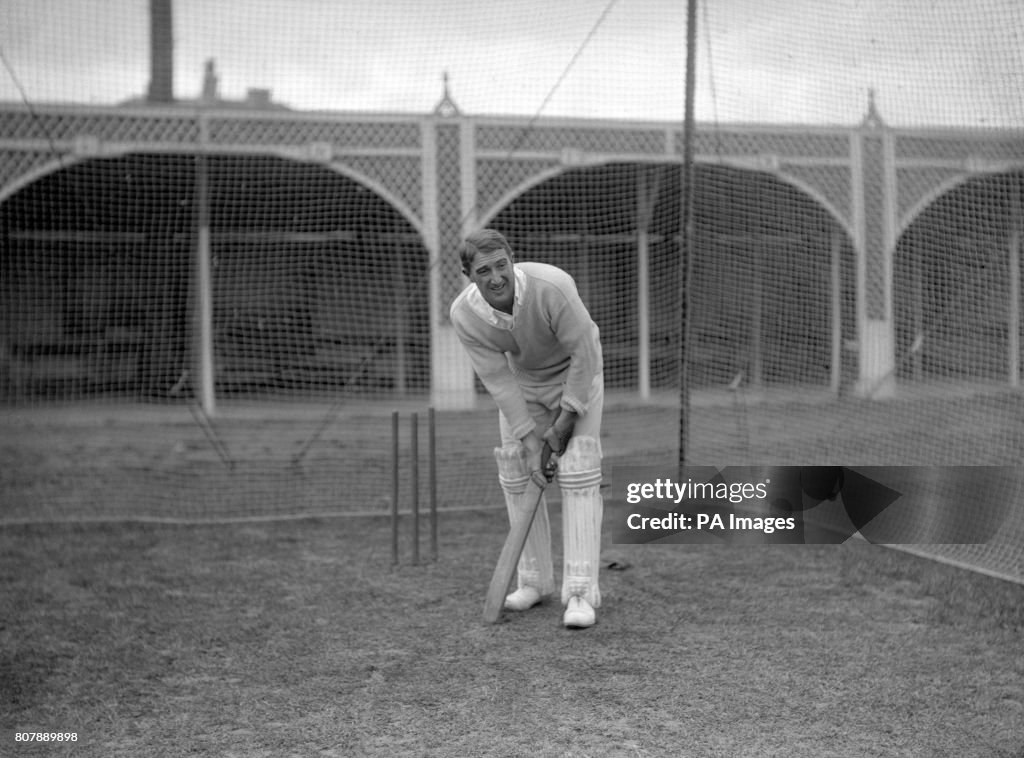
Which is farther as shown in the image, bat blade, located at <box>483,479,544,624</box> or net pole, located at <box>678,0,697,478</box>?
net pole, located at <box>678,0,697,478</box>

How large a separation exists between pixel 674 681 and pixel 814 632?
0.75 meters

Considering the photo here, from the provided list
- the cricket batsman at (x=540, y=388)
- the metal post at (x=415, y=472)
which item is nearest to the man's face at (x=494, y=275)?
the cricket batsman at (x=540, y=388)

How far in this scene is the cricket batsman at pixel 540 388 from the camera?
3.45m

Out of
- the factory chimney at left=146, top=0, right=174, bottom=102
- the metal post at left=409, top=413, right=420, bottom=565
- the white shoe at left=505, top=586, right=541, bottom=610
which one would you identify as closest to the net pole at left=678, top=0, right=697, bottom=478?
the metal post at left=409, top=413, right=420, bottom=565

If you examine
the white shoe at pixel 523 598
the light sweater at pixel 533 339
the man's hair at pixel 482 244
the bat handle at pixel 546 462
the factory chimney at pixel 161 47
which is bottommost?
the white shoe at pixel 523 598

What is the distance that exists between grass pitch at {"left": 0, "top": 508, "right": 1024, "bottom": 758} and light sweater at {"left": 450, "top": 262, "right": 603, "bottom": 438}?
0.82 metres

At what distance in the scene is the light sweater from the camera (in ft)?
11.4

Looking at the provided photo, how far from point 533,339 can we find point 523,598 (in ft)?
3.30

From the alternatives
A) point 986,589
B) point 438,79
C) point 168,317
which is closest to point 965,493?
point 986,589

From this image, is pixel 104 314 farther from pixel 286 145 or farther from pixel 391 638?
pixel 391 638

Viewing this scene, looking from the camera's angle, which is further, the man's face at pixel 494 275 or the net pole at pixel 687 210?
the net pole at pixel 687 210

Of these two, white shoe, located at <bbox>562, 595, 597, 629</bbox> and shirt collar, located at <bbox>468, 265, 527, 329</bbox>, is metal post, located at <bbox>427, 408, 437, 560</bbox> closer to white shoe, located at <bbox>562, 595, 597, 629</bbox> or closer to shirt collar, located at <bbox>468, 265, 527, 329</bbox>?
shirt collar, located at <bbox>468, 265, 527, 329</bbox>

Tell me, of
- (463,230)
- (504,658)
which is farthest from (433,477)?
(463,230)

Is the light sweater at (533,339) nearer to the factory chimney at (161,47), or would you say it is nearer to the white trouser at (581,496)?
the white trouser at (581,496)
